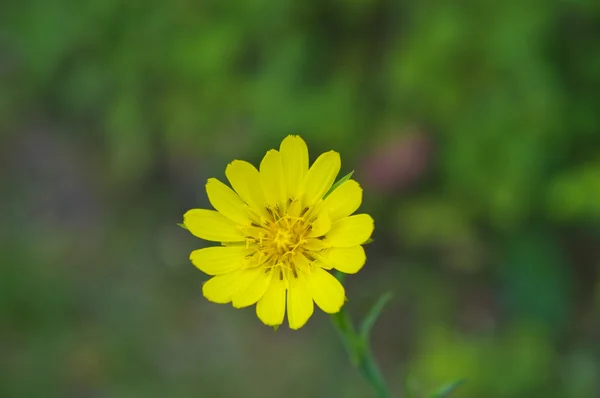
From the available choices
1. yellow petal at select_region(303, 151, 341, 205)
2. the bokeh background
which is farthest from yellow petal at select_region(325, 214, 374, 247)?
the bokeh background

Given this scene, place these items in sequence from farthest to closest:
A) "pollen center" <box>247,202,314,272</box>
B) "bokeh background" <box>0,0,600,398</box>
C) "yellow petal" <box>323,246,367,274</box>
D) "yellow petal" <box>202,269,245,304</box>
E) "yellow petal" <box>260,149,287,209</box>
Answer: "bokeh background" <box>0,0,600,398</box> → "pollen center" <box>247,202,314,272</box> → "yellow petal" <box>260,149,287,209</box> → "yellow petal" <box>202,269,245,304</box> → "yellow petal" <box>323,246,367,274</box>

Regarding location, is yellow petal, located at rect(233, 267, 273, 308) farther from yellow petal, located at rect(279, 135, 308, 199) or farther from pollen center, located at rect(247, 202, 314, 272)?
yellow petal, located at rect(279, 135, 308, 199)

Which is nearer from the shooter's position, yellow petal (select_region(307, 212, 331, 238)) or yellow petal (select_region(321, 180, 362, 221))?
yellow petal (select_region(321, 180, 362, 221))

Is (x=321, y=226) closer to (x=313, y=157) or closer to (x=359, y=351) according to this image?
(x=359, y=351)

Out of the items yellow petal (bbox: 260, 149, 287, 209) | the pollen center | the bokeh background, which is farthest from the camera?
the bokeh background

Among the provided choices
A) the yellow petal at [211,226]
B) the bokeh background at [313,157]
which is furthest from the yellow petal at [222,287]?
the bokeh background at [313,157]

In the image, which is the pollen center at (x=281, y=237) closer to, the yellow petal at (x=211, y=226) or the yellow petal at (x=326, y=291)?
the yellow petal at (x=211, y=226)

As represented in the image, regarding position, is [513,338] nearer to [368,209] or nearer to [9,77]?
[368,209]

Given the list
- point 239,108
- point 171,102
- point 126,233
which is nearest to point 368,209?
point 239,108
